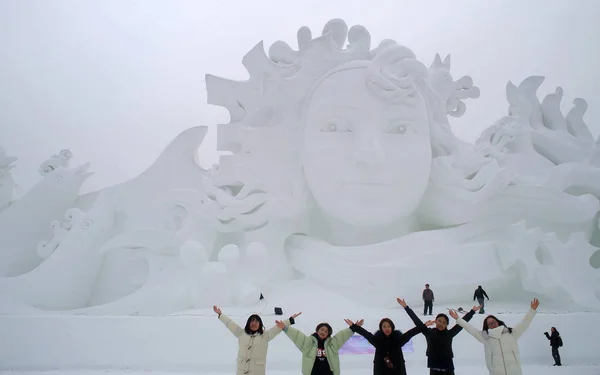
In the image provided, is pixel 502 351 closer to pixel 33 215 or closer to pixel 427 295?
pixel 427 295

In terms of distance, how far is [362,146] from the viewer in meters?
5.38

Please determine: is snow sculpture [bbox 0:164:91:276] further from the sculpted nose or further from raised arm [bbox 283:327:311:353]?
raised arm [bbox 283:327:311:353]

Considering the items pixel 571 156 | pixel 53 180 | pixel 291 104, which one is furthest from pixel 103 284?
pixel 571 156

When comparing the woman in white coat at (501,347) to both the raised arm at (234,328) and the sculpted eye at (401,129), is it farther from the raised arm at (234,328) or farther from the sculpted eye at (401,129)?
the sculpted eye at (401,129)

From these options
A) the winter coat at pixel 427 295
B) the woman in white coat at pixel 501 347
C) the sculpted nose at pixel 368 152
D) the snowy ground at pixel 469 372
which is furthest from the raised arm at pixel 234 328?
the sculpted nose at pixel 368 152

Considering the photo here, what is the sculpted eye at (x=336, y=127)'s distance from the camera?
18.5 ft

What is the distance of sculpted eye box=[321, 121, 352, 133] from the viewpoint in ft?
18.5

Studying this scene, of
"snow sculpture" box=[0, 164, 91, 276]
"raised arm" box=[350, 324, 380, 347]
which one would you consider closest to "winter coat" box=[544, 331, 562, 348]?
"raised arm" box=[350, 324, 380, 347]

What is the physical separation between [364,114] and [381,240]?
167 cm

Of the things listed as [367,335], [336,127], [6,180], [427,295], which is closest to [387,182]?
[336,127]

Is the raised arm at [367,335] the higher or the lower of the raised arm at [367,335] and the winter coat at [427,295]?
the lower

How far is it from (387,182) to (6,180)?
567 cm

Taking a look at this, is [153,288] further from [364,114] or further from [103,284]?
[364,114]

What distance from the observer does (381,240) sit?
231 inches
